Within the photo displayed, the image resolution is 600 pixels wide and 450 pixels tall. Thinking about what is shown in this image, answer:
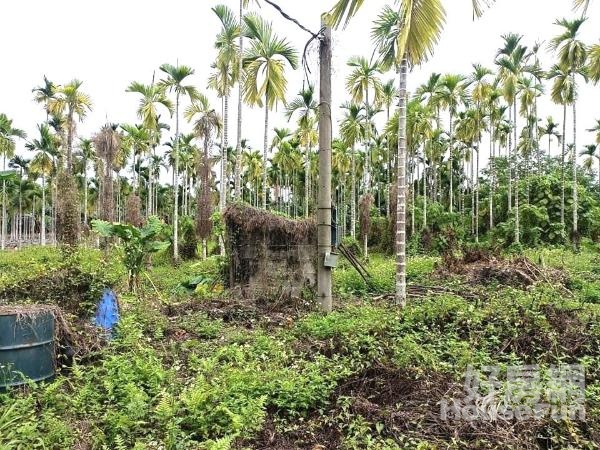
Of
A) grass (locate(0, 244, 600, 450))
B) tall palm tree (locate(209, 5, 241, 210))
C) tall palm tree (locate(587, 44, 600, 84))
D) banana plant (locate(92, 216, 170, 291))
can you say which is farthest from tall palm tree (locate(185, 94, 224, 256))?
tall palm tree (locate(587, 44, 600, 84))

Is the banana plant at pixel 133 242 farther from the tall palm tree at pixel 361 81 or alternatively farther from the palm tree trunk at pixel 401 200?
the tall palm tree at pixel 361 81

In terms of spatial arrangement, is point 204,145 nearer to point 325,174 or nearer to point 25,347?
point 325,174

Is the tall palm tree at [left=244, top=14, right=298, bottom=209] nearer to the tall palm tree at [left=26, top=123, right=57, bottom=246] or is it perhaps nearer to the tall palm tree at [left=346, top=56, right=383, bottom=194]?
the tall palm tree at [left=346, top=56, right=383, bottom=194]

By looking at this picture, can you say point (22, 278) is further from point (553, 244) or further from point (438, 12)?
point (553, 244)

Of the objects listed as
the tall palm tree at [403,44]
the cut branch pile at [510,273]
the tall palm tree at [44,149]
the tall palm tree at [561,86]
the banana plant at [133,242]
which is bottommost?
the cut branch pile at [510,273]

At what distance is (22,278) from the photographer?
6340 mm

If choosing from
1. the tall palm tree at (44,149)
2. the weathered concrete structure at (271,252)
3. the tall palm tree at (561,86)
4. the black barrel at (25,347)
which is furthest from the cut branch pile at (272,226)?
the tall palm tree at (44,149)

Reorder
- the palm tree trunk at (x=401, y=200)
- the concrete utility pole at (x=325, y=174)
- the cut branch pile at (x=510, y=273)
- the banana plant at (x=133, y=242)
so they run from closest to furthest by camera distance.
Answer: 1. the concrete utility pole at (x=325, y=174)
2. the palm tree trunk at (x=401, y=200)
3. the banana plant at (x=133, y=242)
4. the cut branch pile at (x=510, y=273)

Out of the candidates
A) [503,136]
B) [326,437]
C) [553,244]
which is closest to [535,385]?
[326,437]

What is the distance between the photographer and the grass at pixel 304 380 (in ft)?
11.7

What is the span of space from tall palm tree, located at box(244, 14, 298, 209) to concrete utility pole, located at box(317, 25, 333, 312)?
893 cm

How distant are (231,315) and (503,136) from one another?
32040 mm

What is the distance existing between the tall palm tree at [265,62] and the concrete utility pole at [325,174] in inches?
352

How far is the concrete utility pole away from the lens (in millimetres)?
8070
